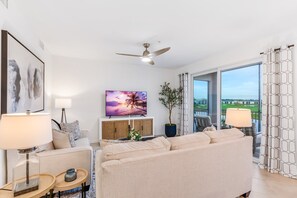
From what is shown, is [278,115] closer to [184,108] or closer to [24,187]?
[184,108]

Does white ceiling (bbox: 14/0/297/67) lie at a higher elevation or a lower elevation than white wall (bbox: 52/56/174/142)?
higher

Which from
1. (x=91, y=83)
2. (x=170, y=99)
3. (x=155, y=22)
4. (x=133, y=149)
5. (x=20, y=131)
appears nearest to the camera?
(x=20, y=131)

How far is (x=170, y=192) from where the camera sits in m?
1.66

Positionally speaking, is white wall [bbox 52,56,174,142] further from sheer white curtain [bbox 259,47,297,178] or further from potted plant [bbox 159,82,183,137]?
sheer white curtain [bbox 259,47,297,178]

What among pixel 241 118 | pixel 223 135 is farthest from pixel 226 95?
pixel 223 135

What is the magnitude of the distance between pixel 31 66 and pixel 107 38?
4.68 feet

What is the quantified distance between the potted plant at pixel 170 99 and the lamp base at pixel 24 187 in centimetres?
459

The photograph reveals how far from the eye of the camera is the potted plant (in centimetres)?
579

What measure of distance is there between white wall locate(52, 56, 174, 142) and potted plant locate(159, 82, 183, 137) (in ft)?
1.40

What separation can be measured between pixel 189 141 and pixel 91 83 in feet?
13.2

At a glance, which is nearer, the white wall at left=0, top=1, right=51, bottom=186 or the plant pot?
the white wall at left=0, top=1, right=51, bottom=186

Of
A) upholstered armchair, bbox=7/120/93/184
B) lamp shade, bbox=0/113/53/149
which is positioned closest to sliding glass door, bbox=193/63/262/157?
upholstered armchair, bbox=7/120/93/184

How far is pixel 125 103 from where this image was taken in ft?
17.6

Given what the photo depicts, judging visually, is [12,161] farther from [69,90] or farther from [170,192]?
[69,90]
